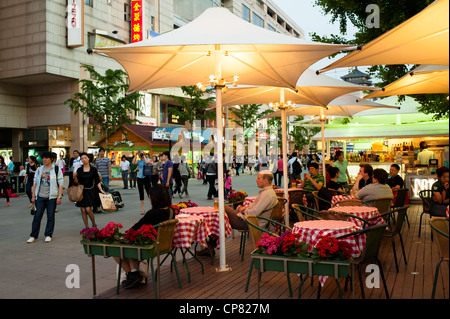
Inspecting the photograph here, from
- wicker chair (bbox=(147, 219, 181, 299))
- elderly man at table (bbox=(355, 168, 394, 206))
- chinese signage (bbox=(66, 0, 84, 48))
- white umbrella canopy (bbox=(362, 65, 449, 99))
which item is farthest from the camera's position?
chinese signage (bbox=(66, 0, 84, 48))

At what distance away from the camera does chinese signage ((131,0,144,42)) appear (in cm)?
4088

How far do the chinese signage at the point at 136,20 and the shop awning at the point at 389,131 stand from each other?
30354 mm

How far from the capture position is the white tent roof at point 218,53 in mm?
5109

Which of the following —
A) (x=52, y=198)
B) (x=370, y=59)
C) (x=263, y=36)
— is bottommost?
(x=52, y=198)

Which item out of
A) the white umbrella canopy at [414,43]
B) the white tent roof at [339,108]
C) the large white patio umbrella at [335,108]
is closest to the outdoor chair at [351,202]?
the white umbrella canopy at [414,43]

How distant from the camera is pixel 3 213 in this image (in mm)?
13219

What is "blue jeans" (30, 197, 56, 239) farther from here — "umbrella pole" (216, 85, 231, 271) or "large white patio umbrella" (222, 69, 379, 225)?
"large white patio umbrella" (222, 69, 379, 225)

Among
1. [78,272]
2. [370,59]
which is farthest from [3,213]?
[370,59]

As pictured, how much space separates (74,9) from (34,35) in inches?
162

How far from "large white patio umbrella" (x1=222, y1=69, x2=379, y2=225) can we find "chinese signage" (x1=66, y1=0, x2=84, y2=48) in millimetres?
30200

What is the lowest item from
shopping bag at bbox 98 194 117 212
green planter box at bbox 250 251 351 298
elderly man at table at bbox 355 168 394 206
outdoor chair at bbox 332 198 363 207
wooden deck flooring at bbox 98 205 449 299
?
wooden deck flooring at bbox 98 205 449 299

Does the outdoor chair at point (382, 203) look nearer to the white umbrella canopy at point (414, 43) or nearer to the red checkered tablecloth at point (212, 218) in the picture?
the red checkered tablecloth at point (212, 218)

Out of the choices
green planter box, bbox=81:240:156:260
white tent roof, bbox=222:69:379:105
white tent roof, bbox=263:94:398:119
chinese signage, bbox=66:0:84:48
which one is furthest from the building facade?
green planter box, bbox=81:240:156:260
